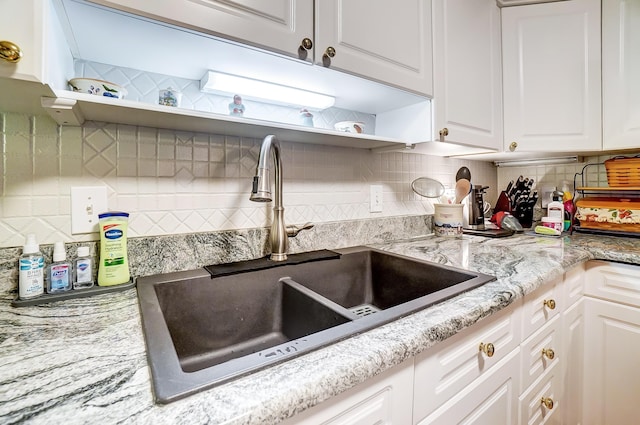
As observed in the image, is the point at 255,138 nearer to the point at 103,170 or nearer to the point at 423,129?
the point at 103,170

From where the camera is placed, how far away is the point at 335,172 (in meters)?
1.21

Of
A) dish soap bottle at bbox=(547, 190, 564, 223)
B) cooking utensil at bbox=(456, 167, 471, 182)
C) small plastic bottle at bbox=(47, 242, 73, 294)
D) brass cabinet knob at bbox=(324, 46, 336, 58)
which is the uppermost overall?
brass cabinet knob at bbox=(324, 46, 336, 58)

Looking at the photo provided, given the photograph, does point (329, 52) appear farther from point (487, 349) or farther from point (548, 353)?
point (548, 353)

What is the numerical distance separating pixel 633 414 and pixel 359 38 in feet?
5.44

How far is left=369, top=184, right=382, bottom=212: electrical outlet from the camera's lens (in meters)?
1.32

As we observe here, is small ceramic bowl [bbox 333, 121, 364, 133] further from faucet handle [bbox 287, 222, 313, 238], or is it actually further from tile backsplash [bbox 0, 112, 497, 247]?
faucet handle [bbox 287, 222, 313, 238]

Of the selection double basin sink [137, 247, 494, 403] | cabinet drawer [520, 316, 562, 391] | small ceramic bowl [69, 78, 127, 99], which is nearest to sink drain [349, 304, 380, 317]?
double basin sink [137, 247, 494, 403]

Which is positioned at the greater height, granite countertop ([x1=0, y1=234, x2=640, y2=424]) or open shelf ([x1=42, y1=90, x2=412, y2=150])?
open shelf ([x1=42, y1=90, x2=412, y2=150])

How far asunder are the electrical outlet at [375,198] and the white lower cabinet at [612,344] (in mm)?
854

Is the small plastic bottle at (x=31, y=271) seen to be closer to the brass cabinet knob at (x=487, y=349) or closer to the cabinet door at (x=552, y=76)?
the brass cabinet knob at (x=487, y=349)

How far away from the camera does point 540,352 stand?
93cm

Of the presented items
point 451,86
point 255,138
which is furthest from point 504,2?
point 255,138

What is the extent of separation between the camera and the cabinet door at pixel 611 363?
1.08 metres

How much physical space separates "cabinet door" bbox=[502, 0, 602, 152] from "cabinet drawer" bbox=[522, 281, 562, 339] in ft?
2.50
